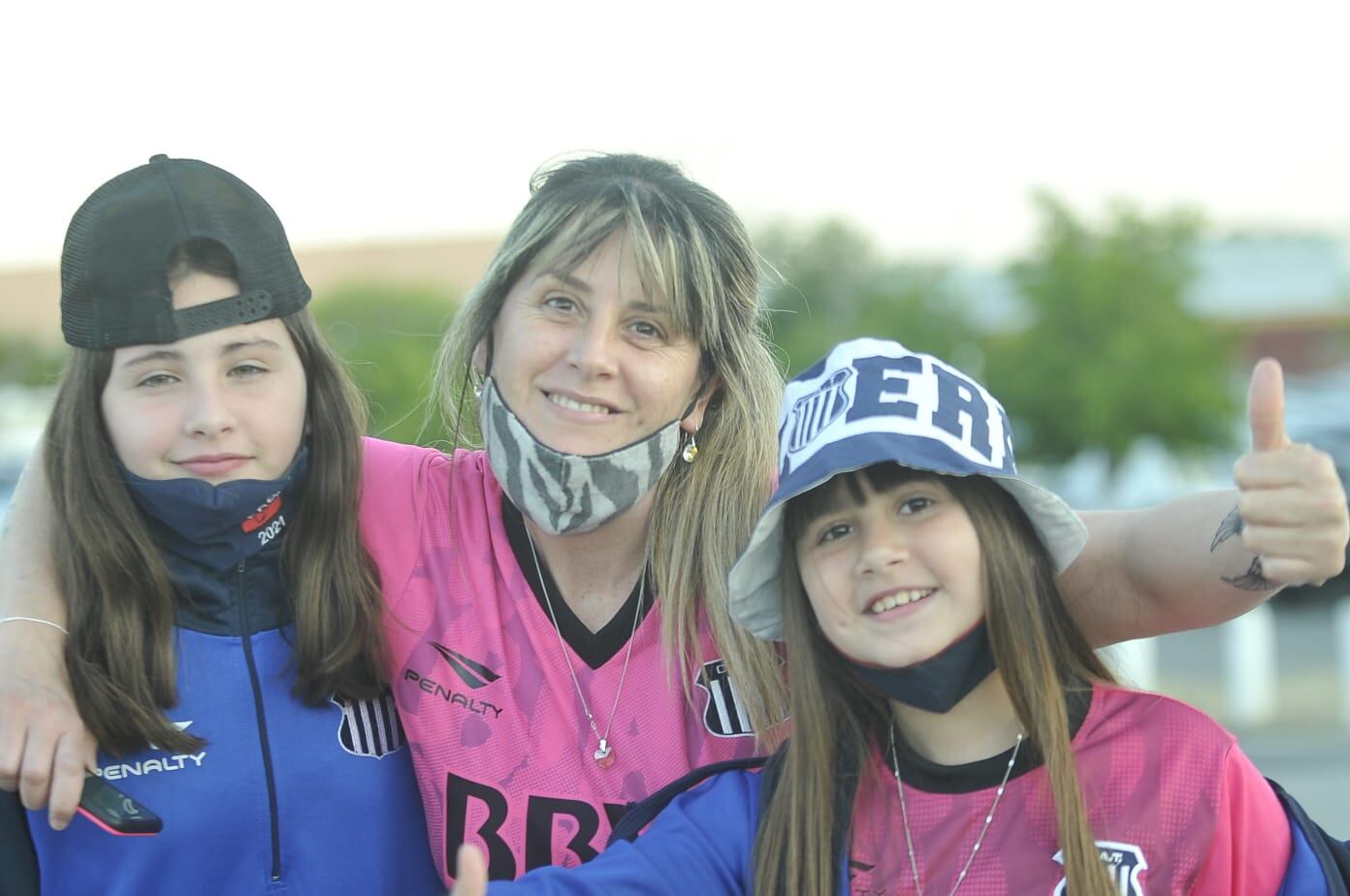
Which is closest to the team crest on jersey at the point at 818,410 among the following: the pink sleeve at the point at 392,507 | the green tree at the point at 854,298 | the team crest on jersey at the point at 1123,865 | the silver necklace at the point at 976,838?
the silver necklace at the point at 976,838

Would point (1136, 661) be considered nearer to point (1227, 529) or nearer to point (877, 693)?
point (877, 693)

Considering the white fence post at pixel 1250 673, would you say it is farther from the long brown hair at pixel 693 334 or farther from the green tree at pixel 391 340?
the long brown hair at pixel 693 334

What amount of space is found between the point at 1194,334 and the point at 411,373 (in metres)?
8.83

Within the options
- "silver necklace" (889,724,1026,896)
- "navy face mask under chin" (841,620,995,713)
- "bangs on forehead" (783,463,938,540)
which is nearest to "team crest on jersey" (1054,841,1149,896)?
"silver necklace" (889,724,1026,896)

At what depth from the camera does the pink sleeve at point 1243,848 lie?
222cm

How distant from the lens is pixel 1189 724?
2.35 meters

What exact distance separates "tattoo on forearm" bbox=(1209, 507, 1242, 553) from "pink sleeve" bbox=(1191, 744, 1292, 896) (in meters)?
0.37

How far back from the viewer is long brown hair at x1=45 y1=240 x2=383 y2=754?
8.86ft

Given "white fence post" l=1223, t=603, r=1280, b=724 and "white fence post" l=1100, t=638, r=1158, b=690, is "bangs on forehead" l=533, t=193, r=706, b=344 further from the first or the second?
"white fence post" l=1223, t=603, r=1280, b=724

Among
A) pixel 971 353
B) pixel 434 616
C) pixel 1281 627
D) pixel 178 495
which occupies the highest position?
pixel 178 495

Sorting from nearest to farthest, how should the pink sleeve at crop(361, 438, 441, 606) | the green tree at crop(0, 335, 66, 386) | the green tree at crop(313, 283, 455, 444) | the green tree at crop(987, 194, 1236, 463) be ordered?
the pink sleeve at crop(361, 438, 441, 606)
the green tree at crop(313, 283, 455, 444)
the green tree at crop(987, 194, 1236, 463)
the green tree at crop(0, 335, 66, 386)

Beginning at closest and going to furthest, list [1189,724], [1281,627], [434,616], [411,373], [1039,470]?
[1189,724] < [434,616] < [1281,627] < [411,373] < [1039,470]

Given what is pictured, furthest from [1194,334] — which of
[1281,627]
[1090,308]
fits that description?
[1281,627]

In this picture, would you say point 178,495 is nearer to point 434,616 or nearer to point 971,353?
point 434,616
